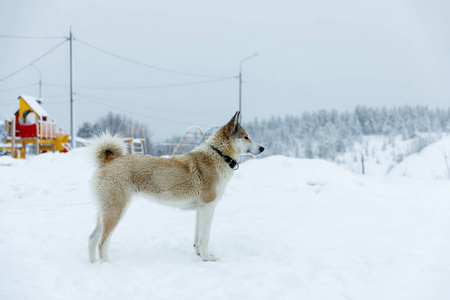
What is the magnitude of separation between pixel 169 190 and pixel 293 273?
1852mm

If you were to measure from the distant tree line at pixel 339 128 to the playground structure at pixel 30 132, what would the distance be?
5289 cm

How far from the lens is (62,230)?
5.50 meters

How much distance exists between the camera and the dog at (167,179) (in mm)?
3789

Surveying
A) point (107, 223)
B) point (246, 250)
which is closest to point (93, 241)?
point (107, 223)

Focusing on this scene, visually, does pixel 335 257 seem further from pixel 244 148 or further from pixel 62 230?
pixel 62 230

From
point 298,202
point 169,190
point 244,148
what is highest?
point 244,148

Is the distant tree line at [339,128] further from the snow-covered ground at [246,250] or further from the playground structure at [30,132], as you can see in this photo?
the snow-covered ground at [246,250]

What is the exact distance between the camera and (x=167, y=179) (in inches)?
159

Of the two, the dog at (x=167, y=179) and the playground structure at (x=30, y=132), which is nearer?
the dog at (x=167, y=179)

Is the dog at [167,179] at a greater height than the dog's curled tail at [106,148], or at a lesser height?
lesser

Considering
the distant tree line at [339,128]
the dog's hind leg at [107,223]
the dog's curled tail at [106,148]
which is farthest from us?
the distant tree line at [339,128]

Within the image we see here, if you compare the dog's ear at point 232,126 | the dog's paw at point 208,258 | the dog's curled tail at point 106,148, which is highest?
the dog's ear at point 232,126

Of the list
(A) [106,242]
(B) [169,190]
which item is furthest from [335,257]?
(A) [106,242]

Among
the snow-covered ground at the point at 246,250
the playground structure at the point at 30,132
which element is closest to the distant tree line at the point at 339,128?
the playground structure at the point at 30,132
